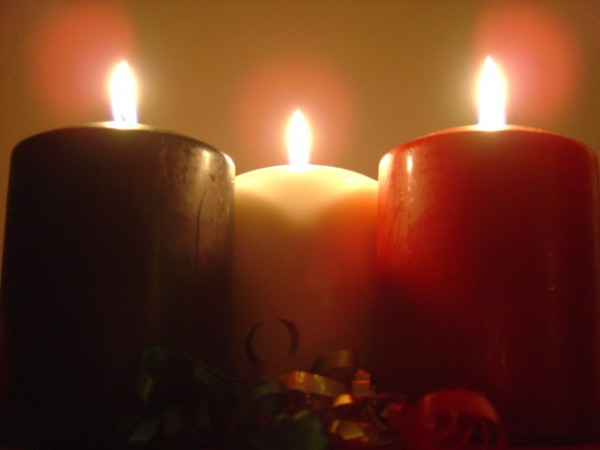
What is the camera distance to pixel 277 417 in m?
0.40

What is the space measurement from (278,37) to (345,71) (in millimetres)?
108

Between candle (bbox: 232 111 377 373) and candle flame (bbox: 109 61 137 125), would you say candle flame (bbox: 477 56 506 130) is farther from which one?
candle flame (bbox: 109 61 137 125)

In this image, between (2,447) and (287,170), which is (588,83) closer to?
(287,170)

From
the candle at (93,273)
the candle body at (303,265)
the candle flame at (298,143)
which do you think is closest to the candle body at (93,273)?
the candle at (93,273)

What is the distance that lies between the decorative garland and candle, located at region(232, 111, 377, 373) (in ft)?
0.33

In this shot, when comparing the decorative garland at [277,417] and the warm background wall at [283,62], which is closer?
the decorative garland at [277,417]

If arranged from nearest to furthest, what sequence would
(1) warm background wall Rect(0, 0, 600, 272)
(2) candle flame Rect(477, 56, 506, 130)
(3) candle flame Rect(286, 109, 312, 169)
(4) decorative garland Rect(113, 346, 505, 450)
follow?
(4) decorative garland Rect(113, 346, 505, 450) < (2) candle flame Rect(477, 56, 506, 130) < (3) candle flame Rect(286, 109, 312, 169) < (1) warm background wall Rect(0, 0, 600, 272)

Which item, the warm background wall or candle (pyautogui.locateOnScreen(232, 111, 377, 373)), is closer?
candle (pyautogui.locateOnScreen(232, 111, 377, 373))

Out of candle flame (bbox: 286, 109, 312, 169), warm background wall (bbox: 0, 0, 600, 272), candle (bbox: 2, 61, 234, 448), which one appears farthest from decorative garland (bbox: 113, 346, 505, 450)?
warm background wall (bbox: 0, 0, 600, 272)

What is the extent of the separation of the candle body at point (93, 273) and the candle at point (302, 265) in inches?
4.0

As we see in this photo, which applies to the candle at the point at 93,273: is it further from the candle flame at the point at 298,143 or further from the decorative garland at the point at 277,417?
the candle flame at the point at 298,143

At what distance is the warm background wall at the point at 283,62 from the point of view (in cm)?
88

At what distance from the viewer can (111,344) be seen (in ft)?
1.38

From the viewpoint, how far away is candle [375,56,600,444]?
1.45ft
